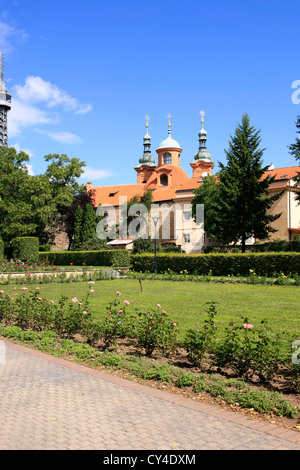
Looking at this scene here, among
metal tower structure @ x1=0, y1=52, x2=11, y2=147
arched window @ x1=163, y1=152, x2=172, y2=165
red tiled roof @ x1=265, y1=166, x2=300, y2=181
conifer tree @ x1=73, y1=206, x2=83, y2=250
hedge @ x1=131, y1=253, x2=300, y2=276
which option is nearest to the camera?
hedge @ x1=131, y1=253, x2=300, y2=276

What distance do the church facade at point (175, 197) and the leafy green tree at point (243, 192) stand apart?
1111 centimetres

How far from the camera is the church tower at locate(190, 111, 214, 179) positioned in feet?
232

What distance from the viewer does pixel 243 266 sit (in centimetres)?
2234

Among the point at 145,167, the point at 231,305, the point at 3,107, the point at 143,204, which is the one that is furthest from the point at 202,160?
the point at 3,107

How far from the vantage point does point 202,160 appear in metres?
71.1

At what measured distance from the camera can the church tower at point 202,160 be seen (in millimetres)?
70750

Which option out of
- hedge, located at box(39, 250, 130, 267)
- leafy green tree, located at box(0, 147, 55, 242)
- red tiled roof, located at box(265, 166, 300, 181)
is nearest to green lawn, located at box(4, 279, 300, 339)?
hedge, located at box(39, 250, 130, 267)

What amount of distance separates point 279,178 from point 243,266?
29.1 m

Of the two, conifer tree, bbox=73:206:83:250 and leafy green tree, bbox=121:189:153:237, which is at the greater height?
leafy green tree, bbox=121:189:153:237

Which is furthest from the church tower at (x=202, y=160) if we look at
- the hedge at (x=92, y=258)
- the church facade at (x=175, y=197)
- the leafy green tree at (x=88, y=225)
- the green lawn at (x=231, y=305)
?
the green lawn at (x=231, y=305)

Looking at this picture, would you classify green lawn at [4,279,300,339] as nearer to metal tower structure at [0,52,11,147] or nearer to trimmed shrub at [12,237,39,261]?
trimmed shrub at [12,237,39,261]
